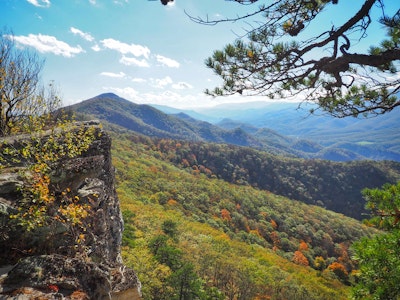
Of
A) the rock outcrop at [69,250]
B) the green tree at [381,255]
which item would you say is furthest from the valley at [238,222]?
the rock outcrop at [69,250]

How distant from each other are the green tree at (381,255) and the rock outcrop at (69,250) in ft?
16.1

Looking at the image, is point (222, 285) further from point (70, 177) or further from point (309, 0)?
point (309, 0)

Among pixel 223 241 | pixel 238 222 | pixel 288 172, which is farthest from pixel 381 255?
pixel 288 172

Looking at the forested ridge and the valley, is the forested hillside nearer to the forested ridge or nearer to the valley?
the valley

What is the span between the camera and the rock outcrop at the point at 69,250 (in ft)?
14.7

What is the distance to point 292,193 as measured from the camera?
122 metres

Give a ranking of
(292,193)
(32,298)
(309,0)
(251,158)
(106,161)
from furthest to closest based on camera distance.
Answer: (251,158), (292,193), (106,161), (309,0), (32,298)

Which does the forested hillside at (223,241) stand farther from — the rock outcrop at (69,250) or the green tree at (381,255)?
the rock outcrop at (69,250)

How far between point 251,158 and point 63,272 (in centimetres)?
13455

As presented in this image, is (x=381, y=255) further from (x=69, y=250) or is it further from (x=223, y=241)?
(x=223, y=241)

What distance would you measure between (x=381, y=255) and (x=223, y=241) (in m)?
29.7

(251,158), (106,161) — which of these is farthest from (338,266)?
(251,158)

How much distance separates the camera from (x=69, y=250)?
636 centimetres

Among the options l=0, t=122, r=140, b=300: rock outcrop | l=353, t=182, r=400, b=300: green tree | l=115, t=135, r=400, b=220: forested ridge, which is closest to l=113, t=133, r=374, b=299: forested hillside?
l=353, t=182, r=400, b=300: green tree
